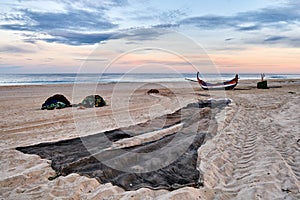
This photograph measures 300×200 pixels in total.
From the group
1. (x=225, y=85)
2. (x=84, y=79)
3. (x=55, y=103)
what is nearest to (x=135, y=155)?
(x=55, y=103)

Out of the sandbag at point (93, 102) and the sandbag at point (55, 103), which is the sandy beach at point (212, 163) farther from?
the sandbag at point (93, 102)

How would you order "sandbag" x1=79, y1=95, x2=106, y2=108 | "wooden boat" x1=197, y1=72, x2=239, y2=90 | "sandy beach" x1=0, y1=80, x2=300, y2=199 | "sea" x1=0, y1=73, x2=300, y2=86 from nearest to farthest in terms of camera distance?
"sandy beach" x1=0, y1=80, x2=300, y2=199
"sandbag" x1=79, y1=95, x2=106, y2=108
"wooden boat" x1=197, y1=72, x2=239, y2=90
"sea" x1=0, y1=73, x2=300, y2=86

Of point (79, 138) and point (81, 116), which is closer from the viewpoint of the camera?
point (79, 138)

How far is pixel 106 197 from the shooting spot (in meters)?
3.55

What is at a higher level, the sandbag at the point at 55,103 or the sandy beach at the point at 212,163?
the sandbag at the point at 55,103

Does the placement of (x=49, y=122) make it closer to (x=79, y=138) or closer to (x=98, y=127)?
(x=98, y=127)

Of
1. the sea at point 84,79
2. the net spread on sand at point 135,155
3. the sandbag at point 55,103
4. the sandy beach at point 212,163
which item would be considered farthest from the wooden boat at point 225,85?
the net spread on sand at point 135,155

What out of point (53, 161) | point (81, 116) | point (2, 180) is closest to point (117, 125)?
point (81, 116)

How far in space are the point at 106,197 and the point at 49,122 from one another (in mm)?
6207

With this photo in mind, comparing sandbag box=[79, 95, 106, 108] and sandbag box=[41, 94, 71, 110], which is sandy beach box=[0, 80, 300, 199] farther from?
sandbag box=[79, 95, 106, 108]

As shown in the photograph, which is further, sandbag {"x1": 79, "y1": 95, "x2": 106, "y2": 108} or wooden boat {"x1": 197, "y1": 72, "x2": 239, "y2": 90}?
wooden boat {"x1": 197, "y1": 72, "x2": 239, "y2": 90}

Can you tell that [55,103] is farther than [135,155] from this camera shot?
Yes

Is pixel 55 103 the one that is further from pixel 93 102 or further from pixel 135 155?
pixel 135 155

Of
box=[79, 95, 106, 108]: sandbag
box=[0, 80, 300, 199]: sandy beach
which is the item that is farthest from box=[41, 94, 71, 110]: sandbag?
box=[0, 80, 300, 199]: sandy beach
